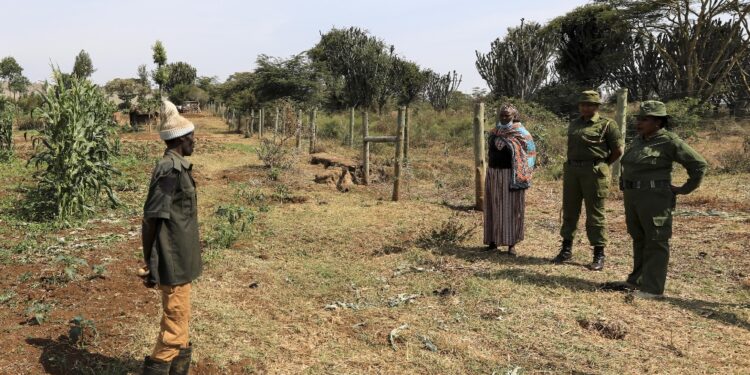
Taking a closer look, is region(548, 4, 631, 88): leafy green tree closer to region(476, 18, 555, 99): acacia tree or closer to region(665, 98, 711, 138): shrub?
region(476, 18, 555, 99): acacia tree

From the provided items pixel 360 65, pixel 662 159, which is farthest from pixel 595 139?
pixel 360 65

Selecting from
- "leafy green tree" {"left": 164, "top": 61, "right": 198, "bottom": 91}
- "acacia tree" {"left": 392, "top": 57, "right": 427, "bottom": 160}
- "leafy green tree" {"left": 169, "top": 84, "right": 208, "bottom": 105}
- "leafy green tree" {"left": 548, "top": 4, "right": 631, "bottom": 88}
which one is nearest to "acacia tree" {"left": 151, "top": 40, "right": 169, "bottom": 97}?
"leafy green tree" {"left": 169, "top": 84, "right": 208, "bottom": 105}

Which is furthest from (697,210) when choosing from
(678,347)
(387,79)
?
(387,79)

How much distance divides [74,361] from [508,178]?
3.97 metres

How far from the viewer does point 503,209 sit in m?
5.45

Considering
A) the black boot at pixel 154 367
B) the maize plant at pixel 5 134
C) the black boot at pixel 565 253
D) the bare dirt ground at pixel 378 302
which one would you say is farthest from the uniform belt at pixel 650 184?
the maize plant at pixel 5 134

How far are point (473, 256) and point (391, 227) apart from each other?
151cm

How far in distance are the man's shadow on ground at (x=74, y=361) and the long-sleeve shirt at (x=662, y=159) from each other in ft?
12.2

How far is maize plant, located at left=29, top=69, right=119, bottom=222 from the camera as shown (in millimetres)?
6117

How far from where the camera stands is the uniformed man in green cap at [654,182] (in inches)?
157

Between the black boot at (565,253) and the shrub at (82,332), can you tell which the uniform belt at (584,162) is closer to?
the black boot at (565,253)

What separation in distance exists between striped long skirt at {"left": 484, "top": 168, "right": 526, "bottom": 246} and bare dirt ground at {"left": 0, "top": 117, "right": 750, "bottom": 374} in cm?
22

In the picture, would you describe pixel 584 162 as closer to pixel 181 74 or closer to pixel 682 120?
pixel 682 120

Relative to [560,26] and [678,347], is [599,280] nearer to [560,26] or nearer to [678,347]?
[678,347]
